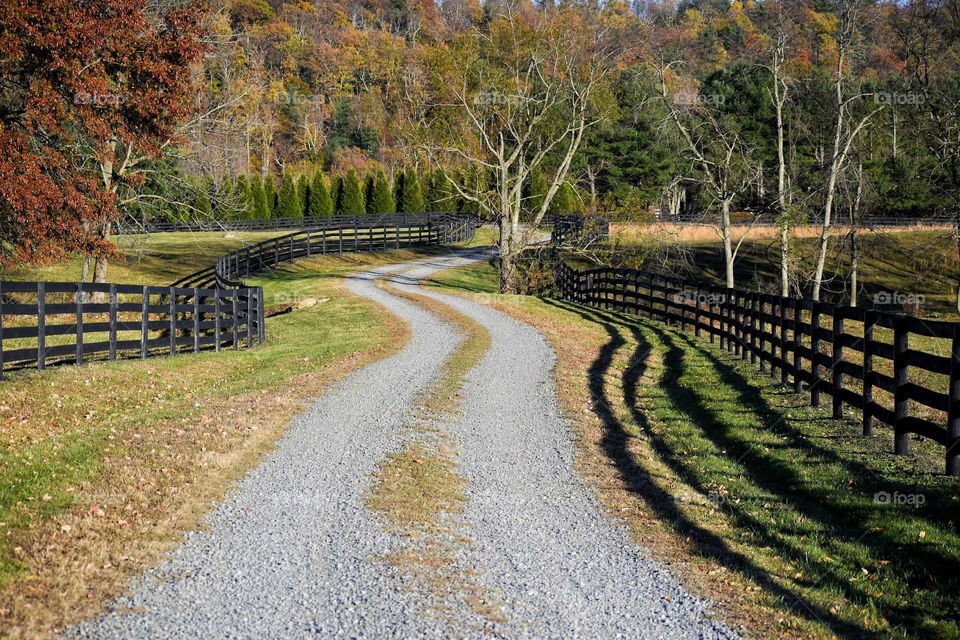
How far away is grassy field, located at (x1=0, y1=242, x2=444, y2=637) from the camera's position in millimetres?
5992

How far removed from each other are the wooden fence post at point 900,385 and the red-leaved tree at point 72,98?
698 inches

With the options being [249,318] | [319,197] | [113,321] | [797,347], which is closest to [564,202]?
[319,197]

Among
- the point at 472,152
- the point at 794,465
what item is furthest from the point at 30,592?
the point at 472,152

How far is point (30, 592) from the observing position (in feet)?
18.4

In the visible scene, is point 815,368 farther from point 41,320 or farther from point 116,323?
point 116,323

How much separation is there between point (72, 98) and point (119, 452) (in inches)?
572

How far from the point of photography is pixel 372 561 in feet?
21.1

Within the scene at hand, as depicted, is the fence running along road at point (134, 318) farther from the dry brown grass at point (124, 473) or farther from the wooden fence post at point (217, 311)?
the dry brown grass at point (124, 473)

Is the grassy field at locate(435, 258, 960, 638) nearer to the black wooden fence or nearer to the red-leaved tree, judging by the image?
the black wooden fence

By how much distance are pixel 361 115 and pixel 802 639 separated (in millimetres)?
95403

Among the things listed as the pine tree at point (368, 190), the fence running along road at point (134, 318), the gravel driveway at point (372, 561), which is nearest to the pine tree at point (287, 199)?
the pine tree at point (368, 190)

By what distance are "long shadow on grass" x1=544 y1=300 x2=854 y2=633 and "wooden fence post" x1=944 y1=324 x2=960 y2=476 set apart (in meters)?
2.56

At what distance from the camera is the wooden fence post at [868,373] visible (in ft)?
34.3

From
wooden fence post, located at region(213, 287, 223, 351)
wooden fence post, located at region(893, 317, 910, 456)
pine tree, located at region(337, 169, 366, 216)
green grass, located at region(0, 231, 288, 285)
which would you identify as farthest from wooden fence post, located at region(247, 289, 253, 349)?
pine tree, located at region(337, 169, 366, 216)
